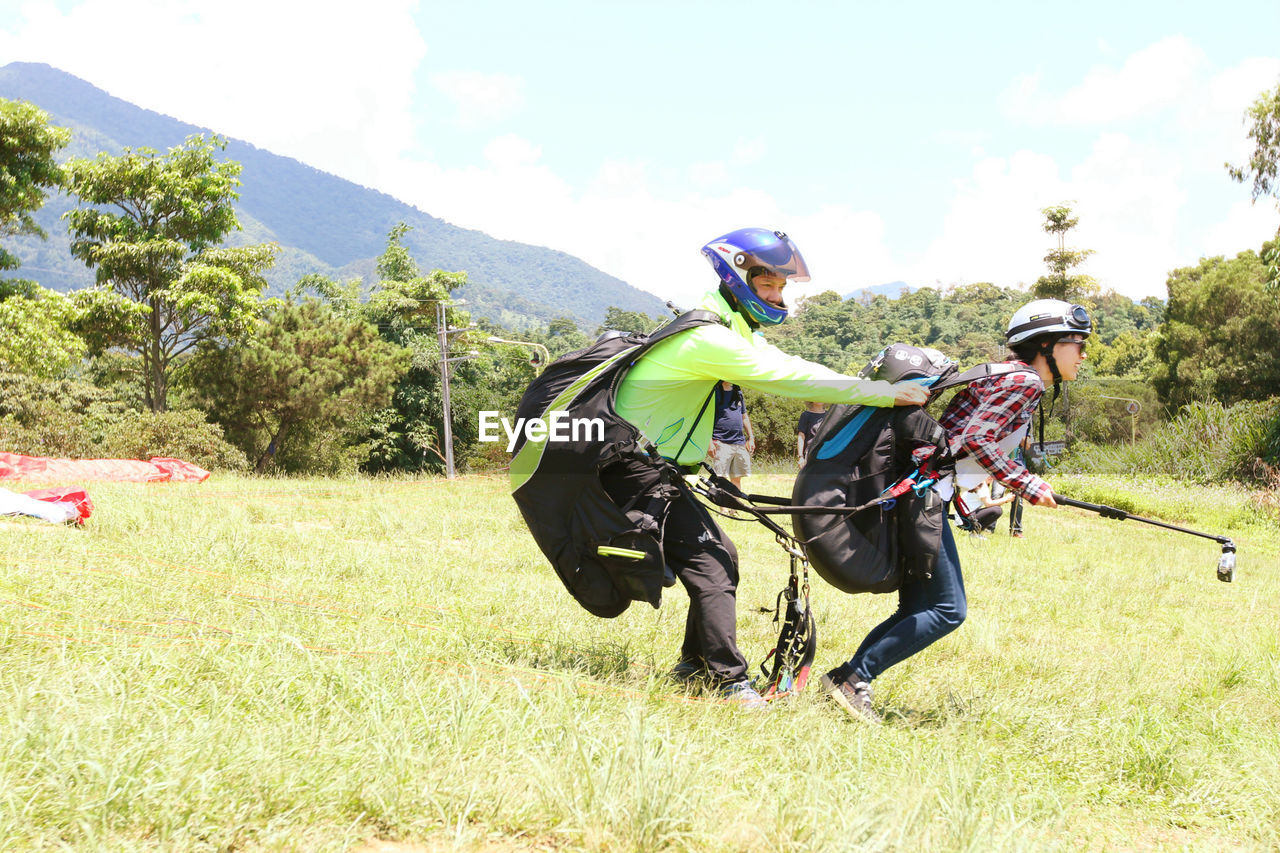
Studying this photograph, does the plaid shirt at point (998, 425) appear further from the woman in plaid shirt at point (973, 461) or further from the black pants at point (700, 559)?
the black pants at point (700, 559)

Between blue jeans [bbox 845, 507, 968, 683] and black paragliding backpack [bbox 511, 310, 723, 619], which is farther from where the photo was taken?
blue jeans [bbox 845, 507, 968, 683]

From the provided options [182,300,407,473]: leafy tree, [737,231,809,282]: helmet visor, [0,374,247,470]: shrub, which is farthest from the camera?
[182,300,407,473]: leafy tree

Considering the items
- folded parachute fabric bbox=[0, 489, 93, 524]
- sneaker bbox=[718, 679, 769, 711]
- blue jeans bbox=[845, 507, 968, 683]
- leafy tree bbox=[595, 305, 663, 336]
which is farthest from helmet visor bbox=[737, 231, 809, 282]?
folded parachute fabric bbox=[0, 489, 93, 524]

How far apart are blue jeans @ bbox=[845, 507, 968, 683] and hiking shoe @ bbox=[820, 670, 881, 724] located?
4 centimetres

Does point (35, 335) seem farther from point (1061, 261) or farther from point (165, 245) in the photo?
point (1061, 261)

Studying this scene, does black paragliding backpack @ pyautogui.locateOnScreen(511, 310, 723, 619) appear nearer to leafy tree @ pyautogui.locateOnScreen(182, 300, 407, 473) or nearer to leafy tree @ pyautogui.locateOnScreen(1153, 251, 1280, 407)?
leafy tree @ pyautogui.locateOnScreen(182, 300, 407, 473)

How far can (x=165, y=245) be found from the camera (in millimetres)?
29938

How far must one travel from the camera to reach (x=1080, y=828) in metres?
3.12

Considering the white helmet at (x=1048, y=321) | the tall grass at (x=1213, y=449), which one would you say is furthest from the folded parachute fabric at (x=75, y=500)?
the tall grass at (x=1213, y=449)

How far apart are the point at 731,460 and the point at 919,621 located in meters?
6.93

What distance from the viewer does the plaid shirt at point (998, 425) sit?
13.3 ft

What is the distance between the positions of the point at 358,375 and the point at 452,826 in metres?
36.0

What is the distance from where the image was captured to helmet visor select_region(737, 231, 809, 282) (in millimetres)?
3930

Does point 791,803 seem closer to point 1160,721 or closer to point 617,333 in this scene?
point 617,333
